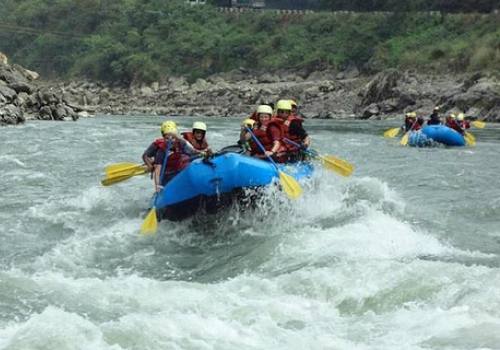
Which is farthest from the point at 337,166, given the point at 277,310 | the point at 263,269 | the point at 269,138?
the point at 277,310

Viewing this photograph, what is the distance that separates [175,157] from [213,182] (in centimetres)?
134

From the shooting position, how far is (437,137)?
1975 cm

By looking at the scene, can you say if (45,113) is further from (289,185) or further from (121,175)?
(289,185)

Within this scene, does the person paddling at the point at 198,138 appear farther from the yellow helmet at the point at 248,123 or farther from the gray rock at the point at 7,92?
the gray rock at the point at 7,92

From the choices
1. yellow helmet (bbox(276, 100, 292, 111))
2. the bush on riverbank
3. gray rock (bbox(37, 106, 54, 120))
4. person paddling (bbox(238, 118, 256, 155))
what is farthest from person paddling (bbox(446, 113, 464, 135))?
the bush on riverbank

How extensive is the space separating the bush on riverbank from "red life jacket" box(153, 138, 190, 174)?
2975 centimetres

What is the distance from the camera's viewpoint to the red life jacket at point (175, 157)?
32.5 feet

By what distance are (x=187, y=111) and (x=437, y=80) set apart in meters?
14.7

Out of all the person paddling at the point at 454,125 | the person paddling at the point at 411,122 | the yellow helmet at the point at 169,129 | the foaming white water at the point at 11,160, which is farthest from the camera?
the person paddling at the point at 411,122

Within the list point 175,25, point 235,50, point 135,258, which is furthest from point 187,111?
point 135,258

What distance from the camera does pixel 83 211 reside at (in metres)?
10.7

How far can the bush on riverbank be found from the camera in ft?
149

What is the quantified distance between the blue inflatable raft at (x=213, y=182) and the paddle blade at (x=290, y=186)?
0.10m

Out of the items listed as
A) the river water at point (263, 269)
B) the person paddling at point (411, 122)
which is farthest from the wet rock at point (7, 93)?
the river water at point (263, 269)
